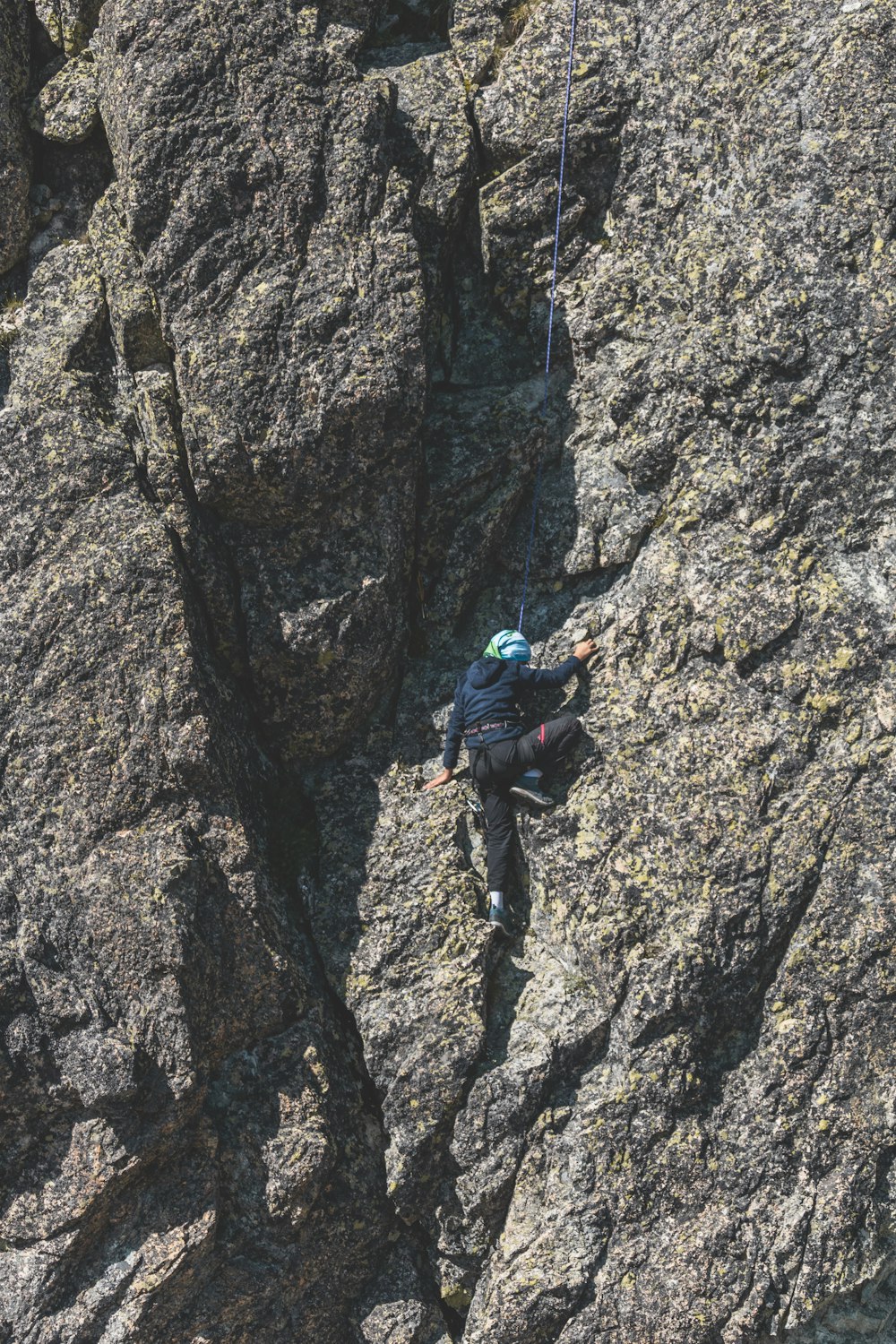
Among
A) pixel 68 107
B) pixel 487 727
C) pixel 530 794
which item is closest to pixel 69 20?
pixel 68 107

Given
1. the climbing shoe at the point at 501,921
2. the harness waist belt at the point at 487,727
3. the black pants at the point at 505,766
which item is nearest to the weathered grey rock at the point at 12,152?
the harness waist belt at the point at 487,727

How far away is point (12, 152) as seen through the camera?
14.2m

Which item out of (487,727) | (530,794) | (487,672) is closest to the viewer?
(530,794)

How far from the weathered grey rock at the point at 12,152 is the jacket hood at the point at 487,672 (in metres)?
7.74

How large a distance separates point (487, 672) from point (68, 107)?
896cm

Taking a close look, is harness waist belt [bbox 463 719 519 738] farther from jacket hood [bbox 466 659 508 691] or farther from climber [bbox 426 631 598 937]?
jacket hood [bbox 466 659 508 691]

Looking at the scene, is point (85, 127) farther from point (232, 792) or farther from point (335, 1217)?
point (335, 1217)

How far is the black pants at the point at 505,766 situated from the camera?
1251 cm

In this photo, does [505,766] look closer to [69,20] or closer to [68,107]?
[68,107]

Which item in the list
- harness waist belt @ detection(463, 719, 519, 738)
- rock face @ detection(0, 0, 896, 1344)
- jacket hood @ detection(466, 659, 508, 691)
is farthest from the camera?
jacket hood @ detection(466, 659, 508, 691)

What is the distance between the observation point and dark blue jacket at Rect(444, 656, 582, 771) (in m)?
12.7

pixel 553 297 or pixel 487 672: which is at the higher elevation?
pixel 553 297

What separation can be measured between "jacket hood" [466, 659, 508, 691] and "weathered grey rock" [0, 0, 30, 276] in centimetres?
774

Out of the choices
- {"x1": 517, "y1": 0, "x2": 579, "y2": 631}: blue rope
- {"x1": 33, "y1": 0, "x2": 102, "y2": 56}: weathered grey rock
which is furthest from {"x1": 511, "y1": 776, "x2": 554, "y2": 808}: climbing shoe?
{"x1": 33, "y1": 0, "x2": 102, "y2": 56}: weathered grey rock
